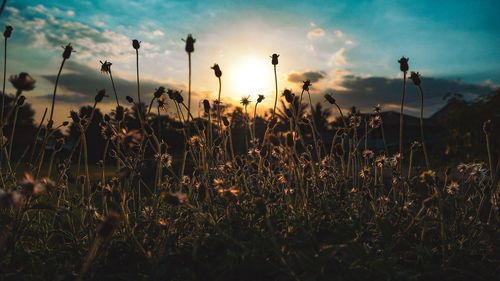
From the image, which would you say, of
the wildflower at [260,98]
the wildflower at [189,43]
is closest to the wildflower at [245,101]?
the wildflower at [260,98]

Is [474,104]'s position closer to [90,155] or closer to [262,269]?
[262,269]

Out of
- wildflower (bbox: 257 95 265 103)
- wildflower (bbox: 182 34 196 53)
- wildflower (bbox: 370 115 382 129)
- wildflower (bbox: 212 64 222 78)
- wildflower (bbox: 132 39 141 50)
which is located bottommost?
wildflower (bbox: 370 115 382 129)

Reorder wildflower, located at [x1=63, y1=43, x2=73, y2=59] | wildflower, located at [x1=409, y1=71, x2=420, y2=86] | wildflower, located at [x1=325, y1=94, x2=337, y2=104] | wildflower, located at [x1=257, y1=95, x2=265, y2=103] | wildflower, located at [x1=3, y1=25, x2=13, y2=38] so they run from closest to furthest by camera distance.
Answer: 1. wildflower, located at [x1=63, y1=43, x2=73, y2=59]
2. wildflower, located at [x1=409, y1=71, x2=420, y2=86]
3. wildflower, located at [x1=3, y1=25, x2=13, y2=38]
4. wildflower, located at [x1=325, y1=94, x2=337, y2=104]
5. wildflower, located at [x1=257, y1=95, x2=265, y2=103]

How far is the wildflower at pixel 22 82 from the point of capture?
162cm

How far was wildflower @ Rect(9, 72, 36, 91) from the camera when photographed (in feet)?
5.32

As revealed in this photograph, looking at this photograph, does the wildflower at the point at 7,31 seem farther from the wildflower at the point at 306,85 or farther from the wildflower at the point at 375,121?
the wildflower at the point at 375,121

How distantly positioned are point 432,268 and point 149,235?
179 centimetres

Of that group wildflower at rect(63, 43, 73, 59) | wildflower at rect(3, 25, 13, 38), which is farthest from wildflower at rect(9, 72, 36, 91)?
wildflower at rect(3, 25, 13, 38)

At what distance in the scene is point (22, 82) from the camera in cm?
163

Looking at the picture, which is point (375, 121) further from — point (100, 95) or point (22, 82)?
point (22, 82)

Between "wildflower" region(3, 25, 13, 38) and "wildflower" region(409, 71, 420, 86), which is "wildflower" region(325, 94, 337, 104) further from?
"wildflower" region(3, 25, 13, 38)

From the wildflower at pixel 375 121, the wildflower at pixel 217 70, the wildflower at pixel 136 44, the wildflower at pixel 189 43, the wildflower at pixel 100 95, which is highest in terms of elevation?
the wildflower at pixel 136 44

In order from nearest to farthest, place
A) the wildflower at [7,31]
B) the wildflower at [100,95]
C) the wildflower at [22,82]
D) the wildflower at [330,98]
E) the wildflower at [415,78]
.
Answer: the wildflower at [22,82]
the wildflower at [100,95]
the wildflower at [415,78]
the wildflower at [7,31]
the wildflower at [330,98]

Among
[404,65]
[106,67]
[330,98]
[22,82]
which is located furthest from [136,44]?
[404,65]
